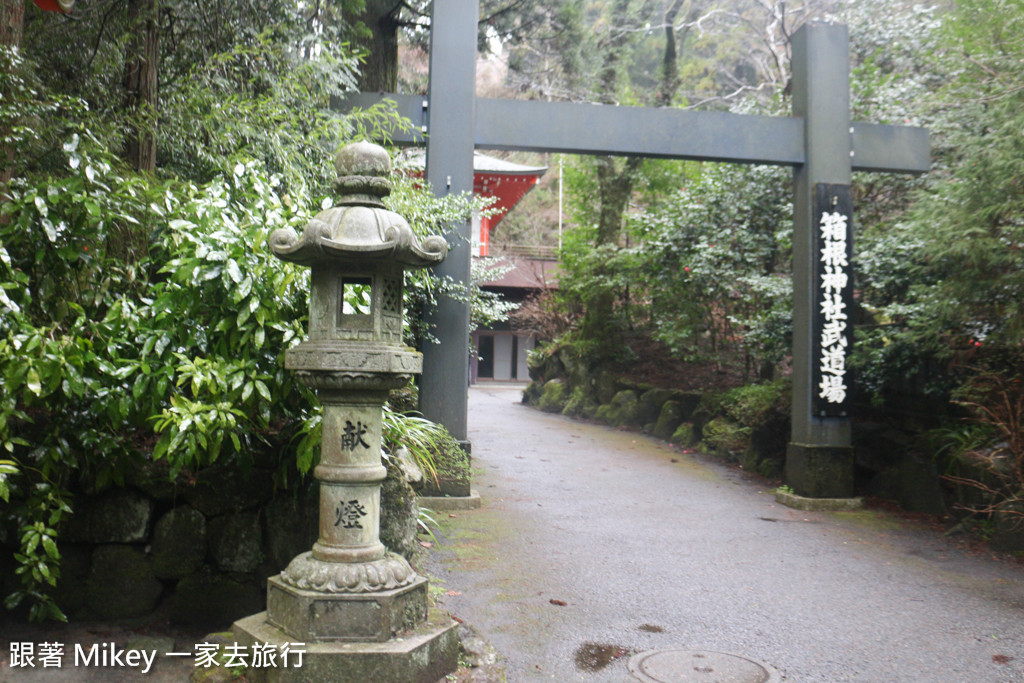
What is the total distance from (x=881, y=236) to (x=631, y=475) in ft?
14.5

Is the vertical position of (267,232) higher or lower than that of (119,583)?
higher

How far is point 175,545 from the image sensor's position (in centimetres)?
404

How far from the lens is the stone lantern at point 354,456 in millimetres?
3180

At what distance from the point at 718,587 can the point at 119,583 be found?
3863 mm

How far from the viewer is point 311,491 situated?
13.5 ft

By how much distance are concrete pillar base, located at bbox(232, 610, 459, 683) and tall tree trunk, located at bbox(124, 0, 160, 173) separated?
367 centimetres

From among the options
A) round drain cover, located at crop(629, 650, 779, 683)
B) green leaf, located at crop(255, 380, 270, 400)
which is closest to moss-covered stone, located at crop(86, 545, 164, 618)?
green leaf, located at crop(255, 380, 270, 400)

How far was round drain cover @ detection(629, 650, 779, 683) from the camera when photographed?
3.66 metres

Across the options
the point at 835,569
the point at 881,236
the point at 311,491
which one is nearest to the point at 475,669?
the point at 311,491

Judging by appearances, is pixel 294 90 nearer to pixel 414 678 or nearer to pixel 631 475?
pixel 414 678

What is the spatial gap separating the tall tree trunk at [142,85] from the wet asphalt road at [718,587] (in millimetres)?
3775

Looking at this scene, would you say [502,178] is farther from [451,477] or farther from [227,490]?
[227,490]

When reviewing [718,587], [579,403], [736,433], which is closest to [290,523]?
[718,587]

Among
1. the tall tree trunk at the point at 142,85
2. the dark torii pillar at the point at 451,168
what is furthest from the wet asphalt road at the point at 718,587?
the tall tree trunk at the point at 142,85
